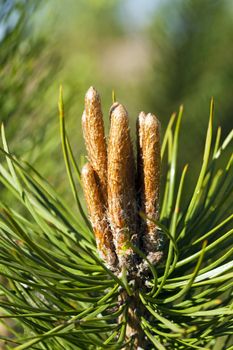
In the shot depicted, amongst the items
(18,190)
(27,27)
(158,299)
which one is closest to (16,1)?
(27,27)

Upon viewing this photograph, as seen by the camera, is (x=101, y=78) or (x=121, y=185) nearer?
(x=121, y=185)

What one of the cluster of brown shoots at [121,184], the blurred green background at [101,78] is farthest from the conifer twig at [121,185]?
the blurred green background at [101,78]

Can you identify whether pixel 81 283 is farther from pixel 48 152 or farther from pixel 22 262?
pixel 48 152

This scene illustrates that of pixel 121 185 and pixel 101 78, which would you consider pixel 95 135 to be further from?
pixel 101 78

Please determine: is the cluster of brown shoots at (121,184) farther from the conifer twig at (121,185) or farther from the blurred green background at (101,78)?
the blurred green background at (101,78)

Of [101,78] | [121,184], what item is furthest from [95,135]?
[101,78]
